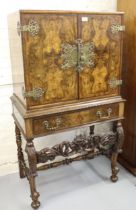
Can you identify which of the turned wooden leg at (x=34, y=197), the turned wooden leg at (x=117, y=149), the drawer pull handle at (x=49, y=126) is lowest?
the turned wooden leg at (x=34, y=197)

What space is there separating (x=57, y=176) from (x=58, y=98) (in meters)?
1.00

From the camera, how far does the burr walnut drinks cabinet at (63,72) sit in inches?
66.9

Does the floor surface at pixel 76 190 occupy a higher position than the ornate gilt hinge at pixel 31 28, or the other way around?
the ornate gilt hinge at pixel 31 28

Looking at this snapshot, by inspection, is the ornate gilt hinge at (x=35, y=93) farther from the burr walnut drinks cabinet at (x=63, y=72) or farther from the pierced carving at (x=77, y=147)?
the pierced carving at (x=77, y=147)

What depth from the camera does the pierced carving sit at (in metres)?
2.02

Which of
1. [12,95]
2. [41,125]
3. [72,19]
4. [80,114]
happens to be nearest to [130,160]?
[80,114]

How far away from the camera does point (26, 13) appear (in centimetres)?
160

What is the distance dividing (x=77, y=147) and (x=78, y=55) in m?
0.79

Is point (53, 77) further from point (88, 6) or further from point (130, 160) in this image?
point (130, 160)

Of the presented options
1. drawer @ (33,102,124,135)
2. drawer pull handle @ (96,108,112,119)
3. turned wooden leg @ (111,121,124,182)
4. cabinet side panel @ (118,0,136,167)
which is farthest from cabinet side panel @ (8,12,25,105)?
cabinet side panel @ (118,0,136,167)

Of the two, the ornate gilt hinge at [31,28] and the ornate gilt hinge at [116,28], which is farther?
the ornate gilt hinge at [116,28]

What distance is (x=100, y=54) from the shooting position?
1930 millimetres

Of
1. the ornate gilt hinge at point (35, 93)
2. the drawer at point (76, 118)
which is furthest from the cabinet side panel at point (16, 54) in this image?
the drawer at point (76, 118)

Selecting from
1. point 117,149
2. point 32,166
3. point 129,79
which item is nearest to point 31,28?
point 32,166
